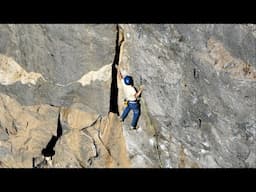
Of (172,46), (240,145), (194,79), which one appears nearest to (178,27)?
(172,46)

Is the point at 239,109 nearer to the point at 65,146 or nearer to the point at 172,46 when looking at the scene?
the point at 172,46

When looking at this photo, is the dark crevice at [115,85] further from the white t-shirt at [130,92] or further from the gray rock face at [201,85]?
the white t-shirt at [130,92]

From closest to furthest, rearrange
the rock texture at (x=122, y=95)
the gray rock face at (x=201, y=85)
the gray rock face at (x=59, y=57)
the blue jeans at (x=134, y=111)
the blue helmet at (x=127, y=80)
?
the gray rock face at (x=201, y=85), the rock texture at (x=122, y=95), the gray rock face at (x=59, y=57), the blue helmet at (x=127, y=80), the blue jeans at (x=134, y=111)

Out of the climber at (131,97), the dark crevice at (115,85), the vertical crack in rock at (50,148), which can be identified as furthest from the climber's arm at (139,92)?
the vertical crack in rock at (50,148)

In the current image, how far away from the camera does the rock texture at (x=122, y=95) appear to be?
1355cm

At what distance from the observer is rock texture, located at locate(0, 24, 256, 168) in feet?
44.4

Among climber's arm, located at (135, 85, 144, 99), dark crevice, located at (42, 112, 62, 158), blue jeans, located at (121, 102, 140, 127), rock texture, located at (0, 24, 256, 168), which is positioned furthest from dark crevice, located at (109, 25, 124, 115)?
dark crevice, located at (42, 112, 62, 158)

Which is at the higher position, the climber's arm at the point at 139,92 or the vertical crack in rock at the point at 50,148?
the climber's arm at the point at 139,92

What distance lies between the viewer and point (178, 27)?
13461 mm

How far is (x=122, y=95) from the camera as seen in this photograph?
14.6 m

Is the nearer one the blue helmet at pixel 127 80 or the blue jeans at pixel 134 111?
the blue helmet at pixel 127 80

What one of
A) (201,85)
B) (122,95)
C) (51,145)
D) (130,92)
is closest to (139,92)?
(130,92)

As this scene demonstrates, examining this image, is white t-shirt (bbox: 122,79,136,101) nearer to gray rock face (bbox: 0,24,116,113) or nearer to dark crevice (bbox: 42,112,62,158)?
gray rock face (bbox: 0,24,116,113)

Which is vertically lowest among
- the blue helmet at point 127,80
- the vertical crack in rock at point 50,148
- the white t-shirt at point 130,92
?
the vertical crack in rock at point 50,148
